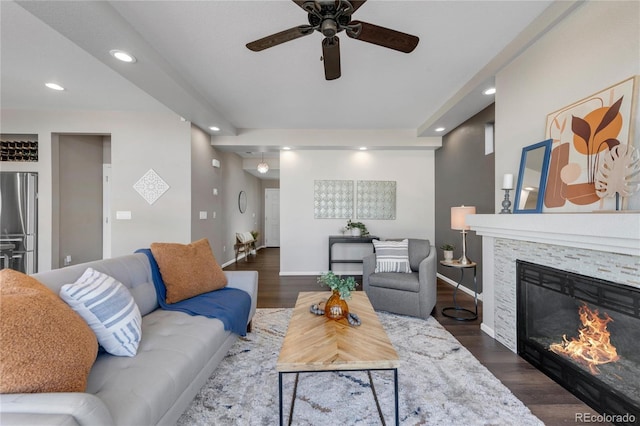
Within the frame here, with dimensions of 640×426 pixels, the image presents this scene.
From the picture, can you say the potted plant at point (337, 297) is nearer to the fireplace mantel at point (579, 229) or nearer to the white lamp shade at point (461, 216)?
the fireplace mantel at point (579, 229)

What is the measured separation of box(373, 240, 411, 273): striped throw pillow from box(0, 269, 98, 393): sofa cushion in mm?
2841

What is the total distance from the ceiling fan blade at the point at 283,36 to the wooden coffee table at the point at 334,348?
1.91 metres

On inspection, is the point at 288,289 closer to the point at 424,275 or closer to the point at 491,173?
the point at 424,275

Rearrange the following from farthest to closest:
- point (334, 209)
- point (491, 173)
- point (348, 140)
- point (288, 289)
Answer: point (334, 209) → point (348, 140) → point (288, 289) → point (491, 173)

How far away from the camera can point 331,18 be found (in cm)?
163

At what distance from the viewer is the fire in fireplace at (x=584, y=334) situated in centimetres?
152

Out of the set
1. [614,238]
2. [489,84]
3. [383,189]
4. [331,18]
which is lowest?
[614,238]

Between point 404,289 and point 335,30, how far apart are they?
2.59 metres

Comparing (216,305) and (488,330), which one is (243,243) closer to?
(216,305)

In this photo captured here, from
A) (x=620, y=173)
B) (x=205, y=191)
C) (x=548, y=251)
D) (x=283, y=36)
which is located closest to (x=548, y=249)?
(x=548, y=251)

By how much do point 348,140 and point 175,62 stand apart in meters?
2.97

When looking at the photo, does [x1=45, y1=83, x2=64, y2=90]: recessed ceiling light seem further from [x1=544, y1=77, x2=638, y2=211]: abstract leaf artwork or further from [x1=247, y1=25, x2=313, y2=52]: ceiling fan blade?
[x1=544, y1=77, x2=638, y2=211]: abstract leaf artwork

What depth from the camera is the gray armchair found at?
9.86ft

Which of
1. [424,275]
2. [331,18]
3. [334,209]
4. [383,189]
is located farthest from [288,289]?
[331,18]
